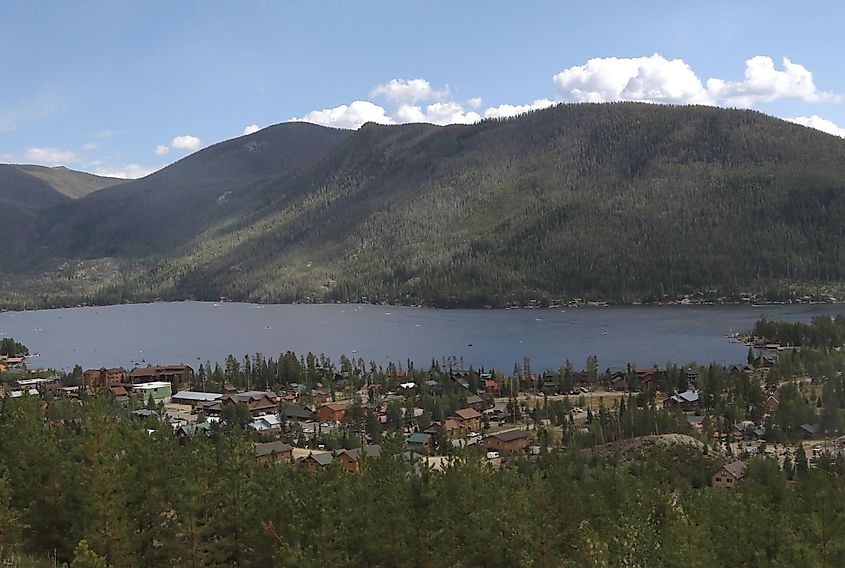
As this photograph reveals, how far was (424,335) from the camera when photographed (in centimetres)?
11738

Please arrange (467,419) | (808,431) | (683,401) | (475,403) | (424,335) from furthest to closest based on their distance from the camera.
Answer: (424,335), (475,403), (683,401), (467,419), (808,431)

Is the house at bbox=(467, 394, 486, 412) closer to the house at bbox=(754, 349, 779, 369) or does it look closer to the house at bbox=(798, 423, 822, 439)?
the house at bbox=(798, 423, 822, 439)

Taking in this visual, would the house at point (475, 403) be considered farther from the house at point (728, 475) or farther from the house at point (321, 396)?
the house at point (728, 475)

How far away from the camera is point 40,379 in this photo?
83.1 metres

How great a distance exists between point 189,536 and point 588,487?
17.0 meters

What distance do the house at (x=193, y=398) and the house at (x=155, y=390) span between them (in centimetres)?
185

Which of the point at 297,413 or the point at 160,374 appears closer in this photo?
the point at 297,413

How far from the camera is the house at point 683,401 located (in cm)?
6166

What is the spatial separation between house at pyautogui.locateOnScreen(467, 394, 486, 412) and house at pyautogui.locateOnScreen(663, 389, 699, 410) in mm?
14422

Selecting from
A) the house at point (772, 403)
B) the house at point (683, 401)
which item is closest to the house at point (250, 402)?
the house at point (683, 401)

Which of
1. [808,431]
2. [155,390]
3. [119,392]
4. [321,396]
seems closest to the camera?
[808,431]

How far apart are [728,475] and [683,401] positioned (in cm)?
2529

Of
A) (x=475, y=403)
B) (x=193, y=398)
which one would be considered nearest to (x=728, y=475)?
(x=475, y=403)

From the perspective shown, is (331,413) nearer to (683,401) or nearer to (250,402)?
(250,402)
